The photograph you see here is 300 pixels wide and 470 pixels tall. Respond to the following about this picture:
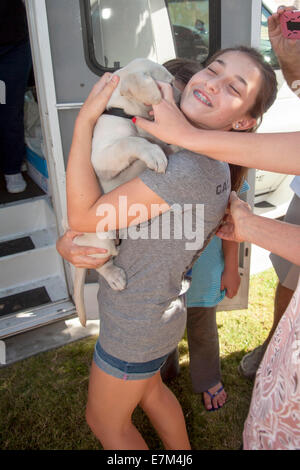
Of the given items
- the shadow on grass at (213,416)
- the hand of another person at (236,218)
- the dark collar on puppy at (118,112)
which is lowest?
the shadow on grass at (213,416)

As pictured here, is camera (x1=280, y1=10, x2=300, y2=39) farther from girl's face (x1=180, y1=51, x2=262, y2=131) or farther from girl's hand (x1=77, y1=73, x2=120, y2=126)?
girl's hand (x1=77, y1=73, x2=120, y2=126)

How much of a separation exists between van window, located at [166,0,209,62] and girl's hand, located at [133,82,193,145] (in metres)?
1.53

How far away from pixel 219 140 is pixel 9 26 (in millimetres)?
3192

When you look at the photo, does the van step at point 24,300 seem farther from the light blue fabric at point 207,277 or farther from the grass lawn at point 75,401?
the light blue fabric at point 207,277

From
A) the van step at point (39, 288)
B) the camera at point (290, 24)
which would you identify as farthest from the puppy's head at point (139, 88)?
the van step at point (39, 288)

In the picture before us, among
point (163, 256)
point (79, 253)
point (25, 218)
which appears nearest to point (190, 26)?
point (79, 253)

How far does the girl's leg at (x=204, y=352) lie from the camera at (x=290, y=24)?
4.96 ft

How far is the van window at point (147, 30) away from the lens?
2.39 metres

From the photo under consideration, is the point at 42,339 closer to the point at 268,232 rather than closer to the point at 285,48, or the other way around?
the point at 268,232

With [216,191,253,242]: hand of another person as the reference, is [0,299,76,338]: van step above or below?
below

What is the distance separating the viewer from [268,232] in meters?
1.36

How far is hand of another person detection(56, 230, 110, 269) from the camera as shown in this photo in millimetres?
1677

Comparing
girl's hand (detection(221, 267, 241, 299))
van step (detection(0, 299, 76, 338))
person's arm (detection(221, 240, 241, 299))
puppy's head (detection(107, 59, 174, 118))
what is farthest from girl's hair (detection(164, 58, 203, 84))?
van step (detection(0, 299, 76, 338))

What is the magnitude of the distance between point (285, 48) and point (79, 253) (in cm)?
139
